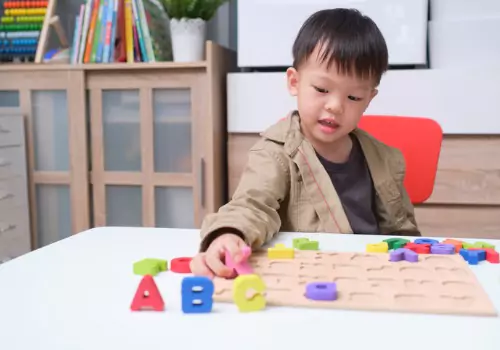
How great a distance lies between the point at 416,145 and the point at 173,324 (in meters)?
0.82

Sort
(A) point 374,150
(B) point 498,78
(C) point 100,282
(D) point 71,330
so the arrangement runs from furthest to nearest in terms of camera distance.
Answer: (B) point 498,78, (A) point 374,150, (C) point 100,282, (D) point 71,330

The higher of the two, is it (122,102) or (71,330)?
(122,102)

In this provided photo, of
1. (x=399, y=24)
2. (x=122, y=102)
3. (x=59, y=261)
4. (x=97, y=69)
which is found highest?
(x=399, y=24)

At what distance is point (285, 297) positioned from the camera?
47cm

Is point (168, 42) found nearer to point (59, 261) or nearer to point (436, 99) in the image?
point (436, 99)

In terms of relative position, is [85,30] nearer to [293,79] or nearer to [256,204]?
[293,79]

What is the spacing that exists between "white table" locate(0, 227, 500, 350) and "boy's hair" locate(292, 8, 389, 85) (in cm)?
44

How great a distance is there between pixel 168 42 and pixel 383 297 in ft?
5.88

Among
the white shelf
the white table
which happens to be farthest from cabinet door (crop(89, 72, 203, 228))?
the white table

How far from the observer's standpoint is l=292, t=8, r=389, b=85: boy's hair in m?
0.88

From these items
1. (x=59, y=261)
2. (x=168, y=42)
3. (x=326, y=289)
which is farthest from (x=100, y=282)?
(x=168, y=42)

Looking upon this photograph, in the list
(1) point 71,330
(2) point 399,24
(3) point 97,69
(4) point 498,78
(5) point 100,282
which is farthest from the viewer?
(3) point 97,69

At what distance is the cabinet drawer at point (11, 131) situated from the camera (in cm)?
198

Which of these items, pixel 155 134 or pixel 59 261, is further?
pixel 155 134
